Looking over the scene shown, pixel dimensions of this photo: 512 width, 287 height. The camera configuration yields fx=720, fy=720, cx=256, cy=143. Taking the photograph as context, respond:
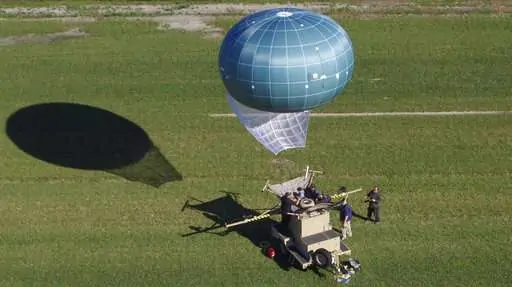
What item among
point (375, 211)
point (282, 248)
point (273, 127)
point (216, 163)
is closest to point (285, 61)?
point (273, 127)

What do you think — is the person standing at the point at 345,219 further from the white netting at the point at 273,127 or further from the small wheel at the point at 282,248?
the white netting at the point at 273,127

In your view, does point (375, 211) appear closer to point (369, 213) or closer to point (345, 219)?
point (369, 213)

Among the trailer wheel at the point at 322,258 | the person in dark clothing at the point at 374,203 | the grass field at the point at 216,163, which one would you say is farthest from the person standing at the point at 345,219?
the trailer wheel at the point at 322,258

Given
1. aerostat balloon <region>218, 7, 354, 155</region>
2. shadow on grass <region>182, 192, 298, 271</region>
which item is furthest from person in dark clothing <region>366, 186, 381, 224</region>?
aerostat balloon <region>218, 7, 354, 155</region>

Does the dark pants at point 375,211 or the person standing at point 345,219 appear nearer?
the person standing at point 345,219

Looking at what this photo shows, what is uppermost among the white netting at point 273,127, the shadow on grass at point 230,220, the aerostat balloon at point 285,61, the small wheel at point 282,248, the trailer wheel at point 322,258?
the aerostat balloon at point 285,61

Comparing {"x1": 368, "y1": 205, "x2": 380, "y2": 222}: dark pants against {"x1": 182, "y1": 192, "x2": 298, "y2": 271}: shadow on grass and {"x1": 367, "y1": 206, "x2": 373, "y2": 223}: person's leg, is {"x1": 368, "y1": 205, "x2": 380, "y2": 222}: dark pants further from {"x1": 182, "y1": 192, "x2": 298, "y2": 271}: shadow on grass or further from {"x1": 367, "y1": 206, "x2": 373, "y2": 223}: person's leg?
{"x1": 182, "y1": 192, "x2": 298, "y2": 271}: shadow on grass
